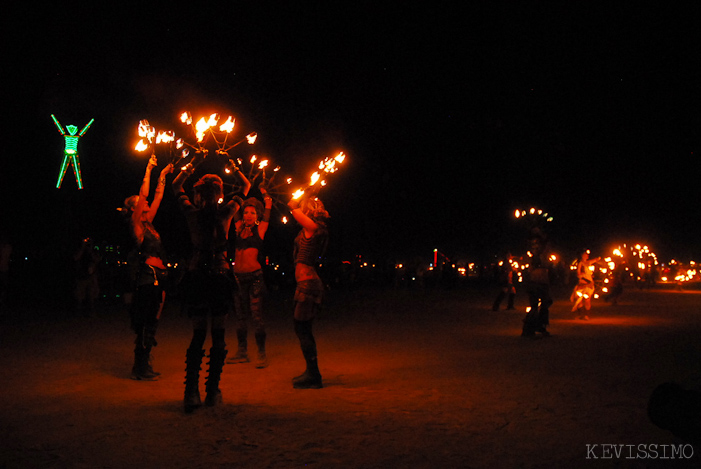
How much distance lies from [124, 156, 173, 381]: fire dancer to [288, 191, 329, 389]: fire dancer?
5.36 ft

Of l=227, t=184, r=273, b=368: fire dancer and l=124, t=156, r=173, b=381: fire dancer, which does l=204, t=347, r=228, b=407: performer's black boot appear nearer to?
l=124, t=156, r=173, b=381: fire dancer

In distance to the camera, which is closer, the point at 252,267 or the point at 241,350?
the point at 252,267

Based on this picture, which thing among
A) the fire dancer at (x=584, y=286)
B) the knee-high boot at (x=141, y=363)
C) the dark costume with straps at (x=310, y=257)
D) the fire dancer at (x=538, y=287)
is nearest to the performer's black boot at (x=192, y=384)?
the dark costume with straps at (x=310, y=257)

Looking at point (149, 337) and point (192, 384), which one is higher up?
point (149, 337)

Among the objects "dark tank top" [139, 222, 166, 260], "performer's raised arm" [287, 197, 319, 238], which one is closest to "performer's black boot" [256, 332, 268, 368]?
"dark tank top" [139, 222, 166, 260]

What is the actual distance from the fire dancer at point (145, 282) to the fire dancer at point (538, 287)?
756cm

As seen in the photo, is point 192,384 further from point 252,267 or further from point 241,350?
point 241,350

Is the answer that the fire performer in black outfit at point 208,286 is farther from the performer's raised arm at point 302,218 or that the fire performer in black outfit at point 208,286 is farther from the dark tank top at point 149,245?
the dark tank top at point 149,245

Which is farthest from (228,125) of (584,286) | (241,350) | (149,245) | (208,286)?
(584,286)

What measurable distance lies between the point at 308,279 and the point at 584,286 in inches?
510

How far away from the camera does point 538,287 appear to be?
13.3 m

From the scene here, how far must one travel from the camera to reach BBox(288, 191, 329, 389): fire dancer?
7.58 m

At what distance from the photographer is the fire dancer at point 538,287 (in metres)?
13.0

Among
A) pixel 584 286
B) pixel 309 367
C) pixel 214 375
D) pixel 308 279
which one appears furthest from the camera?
pixel 584 286
